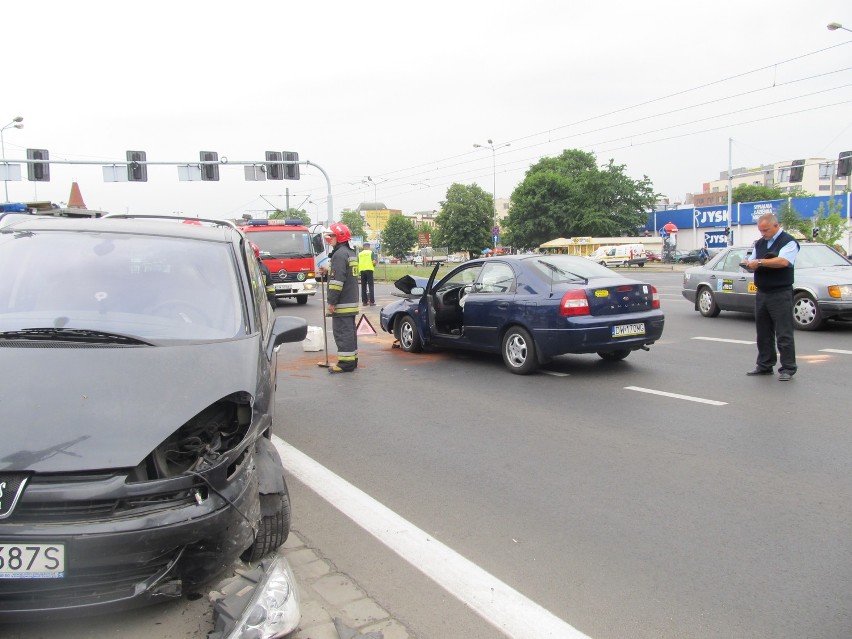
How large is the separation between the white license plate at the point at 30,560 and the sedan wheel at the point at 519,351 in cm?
→ 669

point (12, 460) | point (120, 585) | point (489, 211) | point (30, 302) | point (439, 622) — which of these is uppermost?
point (489, 211)

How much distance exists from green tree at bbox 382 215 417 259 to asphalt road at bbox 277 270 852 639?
4502 inches

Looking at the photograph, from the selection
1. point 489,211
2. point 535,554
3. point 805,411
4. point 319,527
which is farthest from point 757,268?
point 489,211

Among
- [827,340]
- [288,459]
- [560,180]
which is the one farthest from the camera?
[560,180]

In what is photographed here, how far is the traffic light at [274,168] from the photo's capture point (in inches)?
1217

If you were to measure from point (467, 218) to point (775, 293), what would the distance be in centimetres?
7956

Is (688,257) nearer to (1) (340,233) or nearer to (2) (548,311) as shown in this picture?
(2) (548,311)

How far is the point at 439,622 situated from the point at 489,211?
87.2 m

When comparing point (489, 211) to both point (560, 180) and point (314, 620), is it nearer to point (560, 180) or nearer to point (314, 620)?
point (560, 180)

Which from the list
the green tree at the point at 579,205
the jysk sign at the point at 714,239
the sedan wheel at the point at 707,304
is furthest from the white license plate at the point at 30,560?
the green tree at the point at 579,205

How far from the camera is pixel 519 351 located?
883cm

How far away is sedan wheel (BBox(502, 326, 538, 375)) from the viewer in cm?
861

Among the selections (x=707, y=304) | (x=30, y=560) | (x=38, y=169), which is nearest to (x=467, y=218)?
(x=38, y=169)

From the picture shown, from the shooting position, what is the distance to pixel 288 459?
542 centimetres
